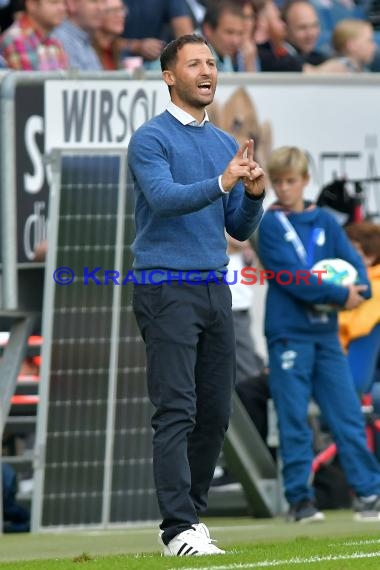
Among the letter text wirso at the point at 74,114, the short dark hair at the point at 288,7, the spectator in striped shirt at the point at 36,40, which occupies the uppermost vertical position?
the short dark hair at the point at 288,7

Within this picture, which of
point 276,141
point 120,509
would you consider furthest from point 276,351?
point 276,141

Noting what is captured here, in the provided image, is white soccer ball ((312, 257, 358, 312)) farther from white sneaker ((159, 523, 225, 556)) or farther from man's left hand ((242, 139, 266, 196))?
white sneaker ((159, 523, 225, 556))

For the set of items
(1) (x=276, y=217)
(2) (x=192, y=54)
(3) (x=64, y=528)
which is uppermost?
(2) (x=192, y=54)

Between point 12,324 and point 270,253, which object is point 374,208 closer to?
point 270,253

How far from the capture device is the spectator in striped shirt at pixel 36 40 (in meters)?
11.5

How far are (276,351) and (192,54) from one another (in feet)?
9.99

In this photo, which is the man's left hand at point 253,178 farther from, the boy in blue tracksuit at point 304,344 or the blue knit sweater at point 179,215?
the boy in blue tracksuit at point 304,344

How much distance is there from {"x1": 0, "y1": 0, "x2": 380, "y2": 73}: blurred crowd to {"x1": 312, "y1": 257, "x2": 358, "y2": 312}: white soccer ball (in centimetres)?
289

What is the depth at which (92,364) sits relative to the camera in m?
9.50

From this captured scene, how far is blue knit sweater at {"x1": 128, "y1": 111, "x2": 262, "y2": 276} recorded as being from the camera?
6879mm

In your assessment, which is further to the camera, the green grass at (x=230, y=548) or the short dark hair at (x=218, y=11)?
the short dark hair at (x=218, y=11)

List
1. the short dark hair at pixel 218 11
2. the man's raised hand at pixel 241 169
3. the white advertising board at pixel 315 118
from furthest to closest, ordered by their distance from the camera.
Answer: the short dark hair at pixel 218 11 < the white advertising board at pixel 315 118 < the man's raised hand at pixel 241 169

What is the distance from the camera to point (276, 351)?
31.8 feet

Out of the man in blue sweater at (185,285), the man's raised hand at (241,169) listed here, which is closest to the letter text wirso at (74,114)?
the man in blue sweater at (185,285)
